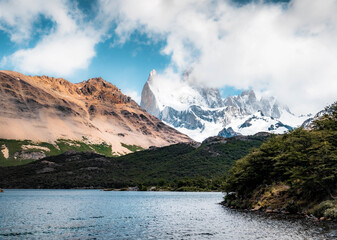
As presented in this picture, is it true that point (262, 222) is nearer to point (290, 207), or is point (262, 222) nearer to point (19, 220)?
point (290, 207)

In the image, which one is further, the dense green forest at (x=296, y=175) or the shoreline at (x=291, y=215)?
the dense green forest at (x=296, y=175)

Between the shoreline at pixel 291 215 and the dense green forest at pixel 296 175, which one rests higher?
the dense green forest at pixel 296 175

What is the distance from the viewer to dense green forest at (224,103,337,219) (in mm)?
56656

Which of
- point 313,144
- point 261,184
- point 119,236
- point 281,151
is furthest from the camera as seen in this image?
point 261,184

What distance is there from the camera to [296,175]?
61281 millimetres

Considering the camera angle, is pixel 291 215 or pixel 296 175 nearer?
pixel 291 215

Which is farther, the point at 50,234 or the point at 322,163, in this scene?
the point at 322,163

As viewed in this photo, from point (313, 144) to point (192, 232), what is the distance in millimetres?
31458

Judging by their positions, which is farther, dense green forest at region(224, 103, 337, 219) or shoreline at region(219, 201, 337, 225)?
dense green forest at region(224, 103, 337, 219)

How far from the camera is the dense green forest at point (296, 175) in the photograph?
5666cm

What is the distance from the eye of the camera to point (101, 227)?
53.7 m

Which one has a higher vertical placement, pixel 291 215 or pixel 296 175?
pixel 296 175

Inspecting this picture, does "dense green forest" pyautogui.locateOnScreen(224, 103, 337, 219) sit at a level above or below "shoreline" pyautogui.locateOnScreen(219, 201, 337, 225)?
above

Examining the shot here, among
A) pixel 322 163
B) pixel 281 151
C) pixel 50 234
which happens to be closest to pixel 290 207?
pixel 322 163
